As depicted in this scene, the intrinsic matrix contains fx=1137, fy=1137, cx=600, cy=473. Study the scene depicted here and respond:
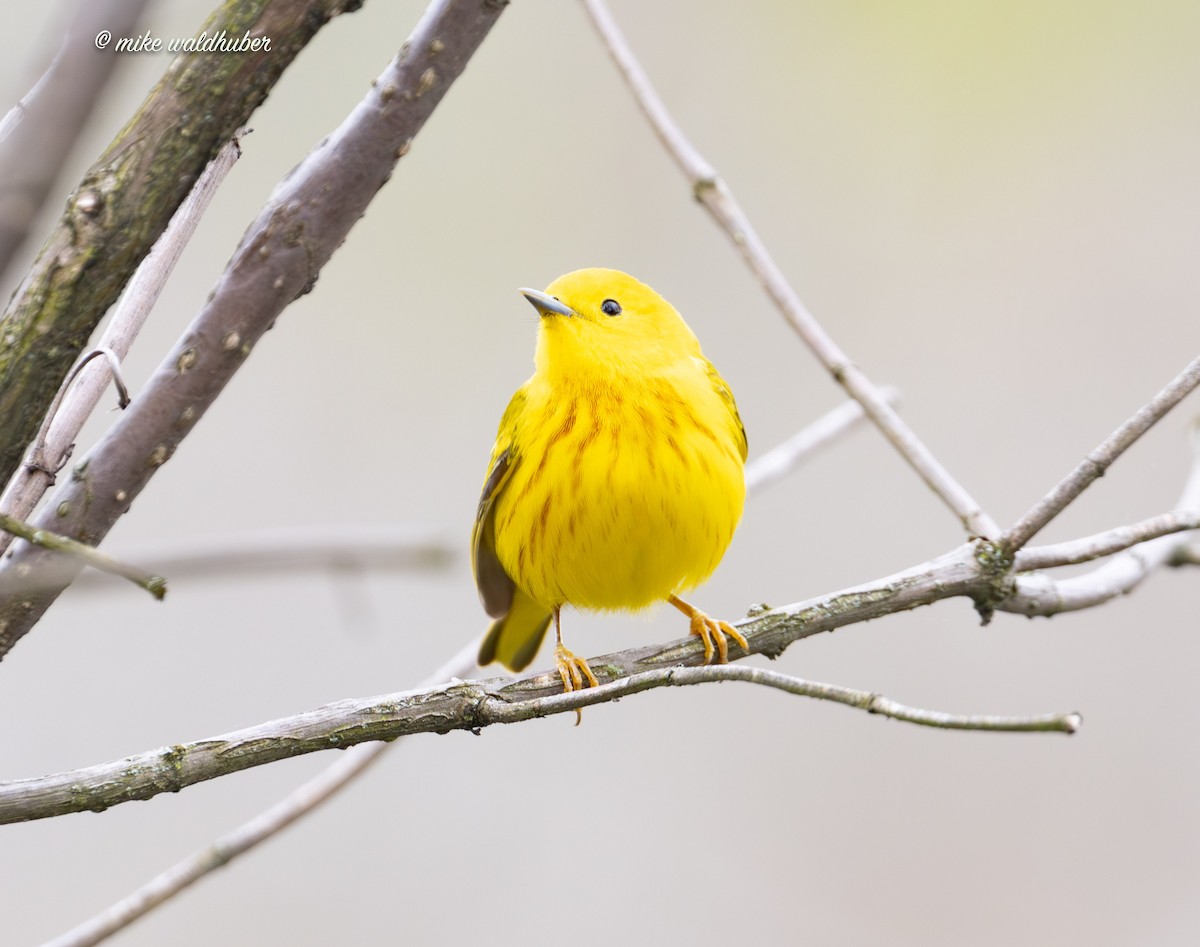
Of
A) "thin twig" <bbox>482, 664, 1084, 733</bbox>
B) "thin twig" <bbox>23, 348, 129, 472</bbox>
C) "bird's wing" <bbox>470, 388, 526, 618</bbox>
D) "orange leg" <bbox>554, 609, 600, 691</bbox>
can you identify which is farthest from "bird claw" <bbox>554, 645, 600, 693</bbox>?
"thin twig" <bbox>23, 348, 129, 472</bbox>

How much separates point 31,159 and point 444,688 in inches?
45.6

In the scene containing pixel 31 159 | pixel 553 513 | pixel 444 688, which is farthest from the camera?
pixel 553 513

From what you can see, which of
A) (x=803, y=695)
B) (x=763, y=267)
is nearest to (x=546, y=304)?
(x=763, y=267)

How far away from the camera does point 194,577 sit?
3.44ft

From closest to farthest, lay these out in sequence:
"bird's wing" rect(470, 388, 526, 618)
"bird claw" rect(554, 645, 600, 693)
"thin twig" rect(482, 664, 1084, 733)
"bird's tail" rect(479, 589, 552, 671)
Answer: "thin twig" rect(482, 664, 1084, 733) < "bird claw" rect(554, 645, 600, 693) < "bird's wing" rect(470, 388, 526, 618) < "bird's tail" rect(479, 589, 552, 671)

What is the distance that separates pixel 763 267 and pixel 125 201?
173 cm

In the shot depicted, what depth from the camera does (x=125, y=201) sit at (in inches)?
45.4

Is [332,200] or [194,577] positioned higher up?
[332,200]

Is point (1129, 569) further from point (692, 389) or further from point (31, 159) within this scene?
point (31, 159)

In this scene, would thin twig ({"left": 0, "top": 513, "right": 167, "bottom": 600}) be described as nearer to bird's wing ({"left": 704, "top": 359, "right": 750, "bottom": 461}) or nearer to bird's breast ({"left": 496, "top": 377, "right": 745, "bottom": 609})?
bird's breast ({"left": 496, "top": 377, "right": 745, "bottom": 609})

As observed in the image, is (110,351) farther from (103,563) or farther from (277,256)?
(103,563)

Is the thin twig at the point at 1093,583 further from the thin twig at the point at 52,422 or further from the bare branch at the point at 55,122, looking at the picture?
the bare branch at the point at 55,122

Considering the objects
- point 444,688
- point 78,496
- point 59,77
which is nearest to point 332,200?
point 78,496

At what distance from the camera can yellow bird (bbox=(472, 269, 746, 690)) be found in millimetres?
2750
